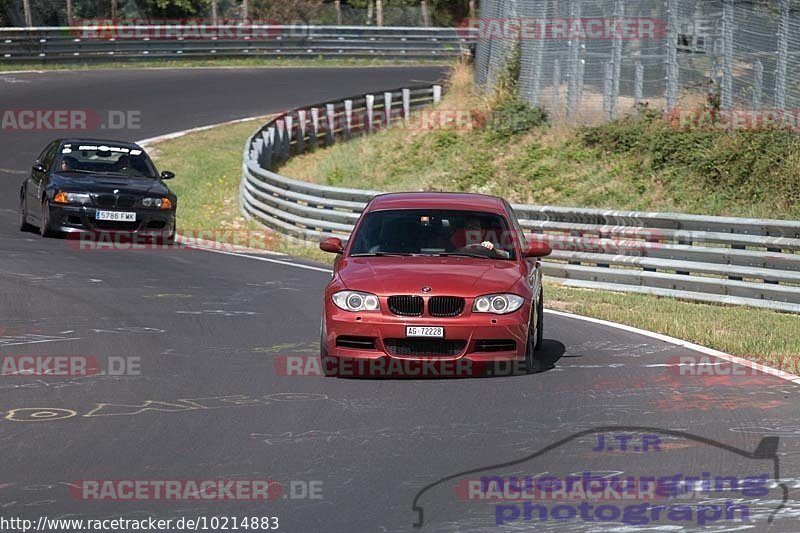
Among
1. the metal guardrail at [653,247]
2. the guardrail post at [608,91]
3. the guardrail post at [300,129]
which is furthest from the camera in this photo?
the guardrail post at [300,129]

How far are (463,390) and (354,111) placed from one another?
2693 centimetres

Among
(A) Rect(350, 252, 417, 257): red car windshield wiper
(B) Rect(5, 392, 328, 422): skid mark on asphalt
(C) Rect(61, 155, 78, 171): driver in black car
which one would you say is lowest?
(C) Rect(61, 155, 78, 171): driver in black car

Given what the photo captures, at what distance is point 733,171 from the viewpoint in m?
25.0

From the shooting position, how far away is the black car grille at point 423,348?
35.8 ft

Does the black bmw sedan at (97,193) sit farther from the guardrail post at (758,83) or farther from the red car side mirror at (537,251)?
the red car side mirror at (537,251)

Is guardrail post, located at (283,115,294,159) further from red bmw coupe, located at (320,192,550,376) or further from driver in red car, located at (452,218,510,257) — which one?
red bmw coupe, located at (320,192,550,376)

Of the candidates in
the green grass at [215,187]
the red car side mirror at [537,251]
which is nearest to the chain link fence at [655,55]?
the green grass at [215,187]

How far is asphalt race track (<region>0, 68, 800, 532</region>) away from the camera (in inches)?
277

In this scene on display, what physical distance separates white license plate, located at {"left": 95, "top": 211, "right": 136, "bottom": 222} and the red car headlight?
11.3 metres

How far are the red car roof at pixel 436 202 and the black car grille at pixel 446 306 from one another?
1.54 meters

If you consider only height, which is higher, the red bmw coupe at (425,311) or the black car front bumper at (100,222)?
the red bmw coupe at (425,311)

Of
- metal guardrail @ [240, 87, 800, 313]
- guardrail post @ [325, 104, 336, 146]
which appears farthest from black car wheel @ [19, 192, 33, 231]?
guardrail post @ [325, 104, 336, 146]

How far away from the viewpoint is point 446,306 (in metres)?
10.9

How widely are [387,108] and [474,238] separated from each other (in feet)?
84.2
